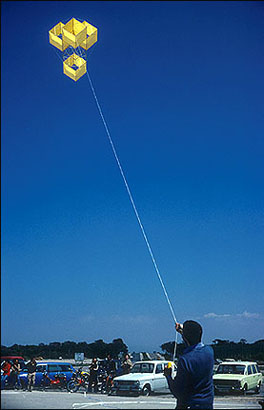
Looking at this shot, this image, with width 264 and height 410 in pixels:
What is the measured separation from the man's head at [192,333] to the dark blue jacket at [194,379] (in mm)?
70

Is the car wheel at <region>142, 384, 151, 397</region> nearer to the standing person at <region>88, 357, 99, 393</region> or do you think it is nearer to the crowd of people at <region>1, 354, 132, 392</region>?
the crowd of people at <region>1, 354, 132, 392</region>

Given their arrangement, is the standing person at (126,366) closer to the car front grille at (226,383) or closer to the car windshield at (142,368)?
the car windshield at (142,368)

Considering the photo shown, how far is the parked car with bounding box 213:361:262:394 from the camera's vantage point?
52.1 ft

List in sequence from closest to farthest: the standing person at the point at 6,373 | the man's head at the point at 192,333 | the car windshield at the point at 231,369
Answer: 1. the man's head at the point at 192,333
2. the car windshield at the point at 231,369
3. the standing person at the point at 6,373

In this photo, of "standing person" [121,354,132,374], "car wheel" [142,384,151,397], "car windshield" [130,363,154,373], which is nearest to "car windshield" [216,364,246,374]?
"car windshield" [130,363,154,373]

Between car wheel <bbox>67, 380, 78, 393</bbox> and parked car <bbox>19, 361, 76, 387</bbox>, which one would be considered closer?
car wheel <bbox>67, 380, 78, 393</bbox>

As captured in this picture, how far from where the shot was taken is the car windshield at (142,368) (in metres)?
16.5

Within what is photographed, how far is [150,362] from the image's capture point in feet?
54.7

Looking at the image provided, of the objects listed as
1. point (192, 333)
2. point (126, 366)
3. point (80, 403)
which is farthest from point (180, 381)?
point (126, 366)

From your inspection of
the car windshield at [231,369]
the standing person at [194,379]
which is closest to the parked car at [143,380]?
the car windshield at [231,369]

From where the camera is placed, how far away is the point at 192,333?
13.0 feet

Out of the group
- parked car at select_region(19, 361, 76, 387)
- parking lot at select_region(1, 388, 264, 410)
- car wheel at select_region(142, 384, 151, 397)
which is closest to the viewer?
parking lot at select_region(1, 388, 264, 410)

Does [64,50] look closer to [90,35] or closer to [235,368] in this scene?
[90,35]

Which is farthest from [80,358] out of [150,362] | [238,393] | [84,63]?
[84,63]
